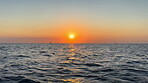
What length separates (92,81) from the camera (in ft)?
40.7

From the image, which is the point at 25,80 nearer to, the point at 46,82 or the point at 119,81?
the point at 46,82

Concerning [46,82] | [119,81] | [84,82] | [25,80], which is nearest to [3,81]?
[25,80]

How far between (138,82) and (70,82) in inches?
215

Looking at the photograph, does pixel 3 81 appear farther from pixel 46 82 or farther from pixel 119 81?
pixel 119 81

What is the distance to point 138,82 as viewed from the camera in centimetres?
1215

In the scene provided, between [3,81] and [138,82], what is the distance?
10.8 m

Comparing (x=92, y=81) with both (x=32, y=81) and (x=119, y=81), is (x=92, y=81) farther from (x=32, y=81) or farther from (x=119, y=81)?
(x=32, y=81)

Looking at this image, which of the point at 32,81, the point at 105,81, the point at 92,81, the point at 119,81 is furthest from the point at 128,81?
the point at 32,81

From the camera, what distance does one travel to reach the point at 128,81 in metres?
12.5

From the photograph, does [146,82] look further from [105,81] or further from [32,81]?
[32,81]

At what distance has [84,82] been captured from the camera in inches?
470

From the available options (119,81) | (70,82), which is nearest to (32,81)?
(70,82)

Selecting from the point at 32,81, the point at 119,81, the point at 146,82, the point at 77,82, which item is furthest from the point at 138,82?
the point at 32,81

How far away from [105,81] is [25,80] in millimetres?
6593
